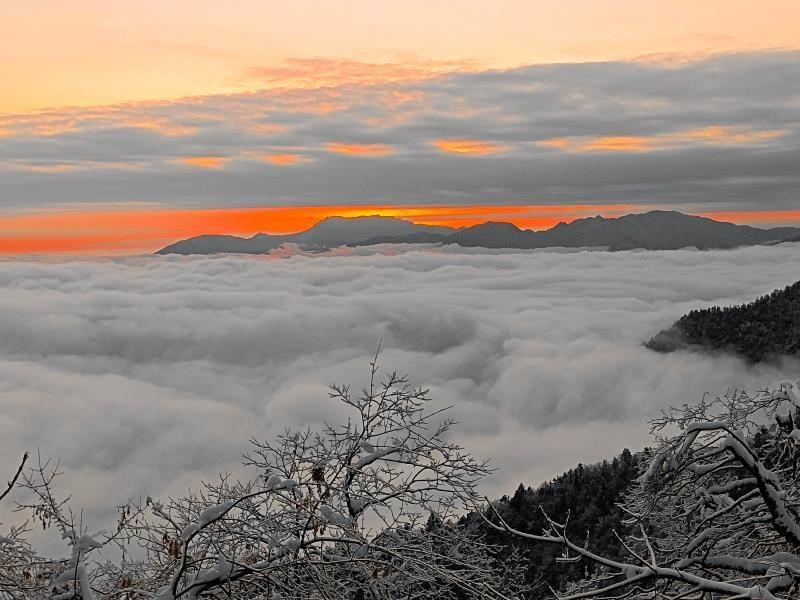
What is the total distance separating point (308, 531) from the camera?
6941 mm

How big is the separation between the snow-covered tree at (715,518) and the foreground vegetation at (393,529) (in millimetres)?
18

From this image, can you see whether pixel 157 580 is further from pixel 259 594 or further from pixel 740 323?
pixel 740 323

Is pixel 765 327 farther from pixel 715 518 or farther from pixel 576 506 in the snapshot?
pixel 715 518

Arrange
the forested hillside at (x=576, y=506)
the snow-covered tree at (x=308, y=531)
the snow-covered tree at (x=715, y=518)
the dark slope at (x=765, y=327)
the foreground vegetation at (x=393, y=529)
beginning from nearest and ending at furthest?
A: the snow-covered tree at (x=715, y=518)
the foreground vegetation at (x=393, y=529)
the snow-covered tree at (x=308, y=531)
the forested hillside at (x=576, y=506)
the dark slope at (x=765, y=327)

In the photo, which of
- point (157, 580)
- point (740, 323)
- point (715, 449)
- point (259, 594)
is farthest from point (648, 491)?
point (740, 323)

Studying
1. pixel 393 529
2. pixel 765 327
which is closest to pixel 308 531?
pixel 393 529

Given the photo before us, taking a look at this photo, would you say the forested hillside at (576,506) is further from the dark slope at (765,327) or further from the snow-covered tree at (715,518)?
the dark slope at (765,327)

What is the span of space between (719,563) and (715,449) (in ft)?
3.49

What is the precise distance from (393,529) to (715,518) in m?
2.82

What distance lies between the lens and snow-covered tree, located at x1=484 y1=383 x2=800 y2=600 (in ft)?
14.0

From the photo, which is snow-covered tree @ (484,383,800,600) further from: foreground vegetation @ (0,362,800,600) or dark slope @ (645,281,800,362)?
dark slope @ (645,281,800,362)

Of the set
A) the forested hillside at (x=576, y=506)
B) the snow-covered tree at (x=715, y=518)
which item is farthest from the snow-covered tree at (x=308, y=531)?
the forested hillside at (x=576, y=506)

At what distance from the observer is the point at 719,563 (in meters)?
5.01

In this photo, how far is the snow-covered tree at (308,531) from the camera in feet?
15.9
